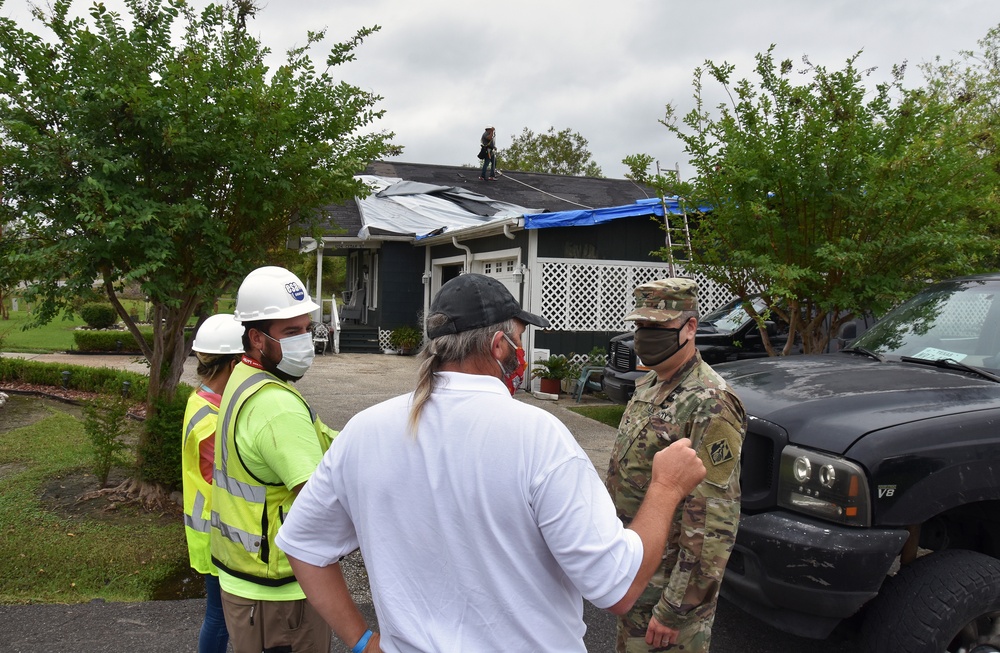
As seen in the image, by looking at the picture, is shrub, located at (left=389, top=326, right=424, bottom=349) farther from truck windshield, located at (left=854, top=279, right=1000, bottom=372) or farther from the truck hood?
the truck hood

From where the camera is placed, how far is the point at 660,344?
2.93 m

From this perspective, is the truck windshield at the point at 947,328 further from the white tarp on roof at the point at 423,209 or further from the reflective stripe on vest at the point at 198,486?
the white tarp on roof at the point at 423,209

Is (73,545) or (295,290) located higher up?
(295,290)

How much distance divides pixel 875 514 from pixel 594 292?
35.1 ft

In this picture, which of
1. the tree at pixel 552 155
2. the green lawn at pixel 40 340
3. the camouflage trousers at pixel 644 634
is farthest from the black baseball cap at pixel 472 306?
the tree at pixel 552 155

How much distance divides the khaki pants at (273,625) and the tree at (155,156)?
3.39 m

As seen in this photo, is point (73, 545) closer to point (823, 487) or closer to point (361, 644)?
point (361, 644)

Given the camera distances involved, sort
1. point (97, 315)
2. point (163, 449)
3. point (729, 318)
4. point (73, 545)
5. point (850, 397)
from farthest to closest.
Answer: point (97, 315) < point (729, 318) < point (163, 449) < point (73, 545) < point (850, 397)

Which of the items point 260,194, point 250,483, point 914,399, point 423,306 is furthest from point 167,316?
point 423,306

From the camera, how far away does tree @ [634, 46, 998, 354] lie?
620 cm

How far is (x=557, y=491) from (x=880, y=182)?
224 inches

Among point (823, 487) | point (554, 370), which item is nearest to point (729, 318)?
point (554, 370)

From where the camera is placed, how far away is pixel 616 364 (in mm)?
10391

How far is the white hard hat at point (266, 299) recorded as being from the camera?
270 centimetres
